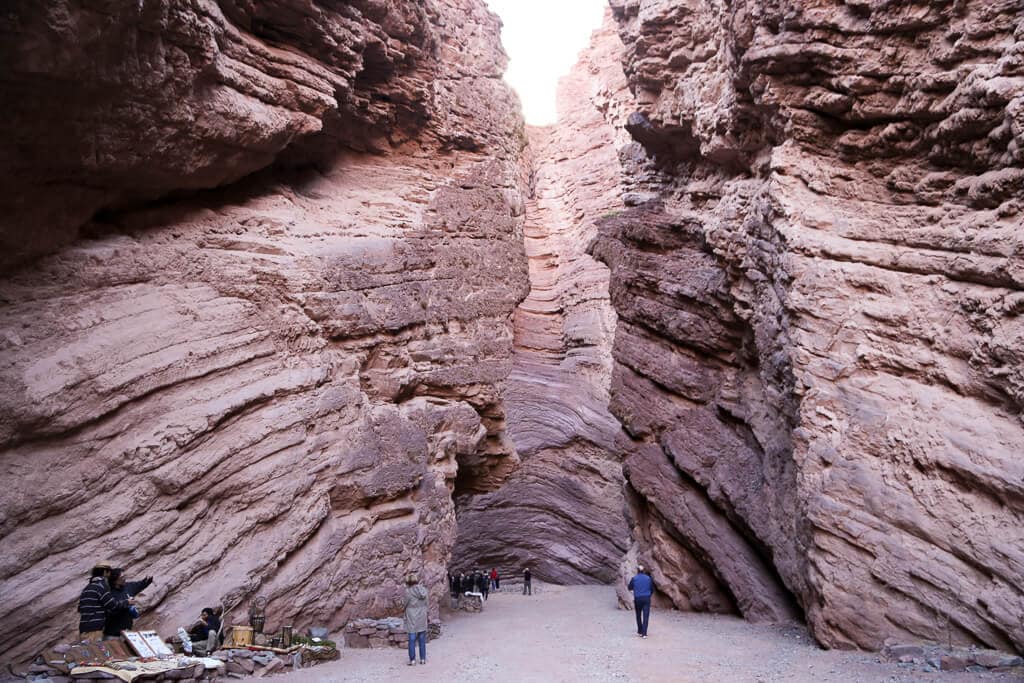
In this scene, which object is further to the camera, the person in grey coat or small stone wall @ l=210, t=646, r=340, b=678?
the person in grey coat

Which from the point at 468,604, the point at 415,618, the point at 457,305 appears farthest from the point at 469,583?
the point at 415,618

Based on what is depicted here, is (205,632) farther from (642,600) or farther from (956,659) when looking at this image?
(956,659)

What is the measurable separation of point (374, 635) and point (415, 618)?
1565mm

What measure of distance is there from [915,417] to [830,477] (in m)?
1.21

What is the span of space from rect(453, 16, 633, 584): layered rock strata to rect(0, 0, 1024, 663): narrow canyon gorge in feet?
23.4

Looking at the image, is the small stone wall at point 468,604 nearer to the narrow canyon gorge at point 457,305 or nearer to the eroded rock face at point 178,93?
the narrow canyon gorge at point 457,305

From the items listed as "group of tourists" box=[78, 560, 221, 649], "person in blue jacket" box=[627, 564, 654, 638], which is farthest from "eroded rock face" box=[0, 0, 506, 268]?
"person in blue jacket" box=[627, 564, 654, 638]

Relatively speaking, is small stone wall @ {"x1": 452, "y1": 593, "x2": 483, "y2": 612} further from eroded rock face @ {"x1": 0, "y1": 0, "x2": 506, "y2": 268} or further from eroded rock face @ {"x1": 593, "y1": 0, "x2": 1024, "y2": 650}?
eroded rock face @ {"x1": 0, "y1": 0, "x2": 506, "y2": 268}

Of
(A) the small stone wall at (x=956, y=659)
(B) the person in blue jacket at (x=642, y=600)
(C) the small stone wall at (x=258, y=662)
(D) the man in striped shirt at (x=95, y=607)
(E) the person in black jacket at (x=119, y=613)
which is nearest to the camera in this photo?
(A) the small stone wall at (x=956, y=659)

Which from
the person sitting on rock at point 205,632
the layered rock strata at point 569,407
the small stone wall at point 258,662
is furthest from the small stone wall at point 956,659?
the layered rock strata at point 569,407

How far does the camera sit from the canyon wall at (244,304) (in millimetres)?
7562

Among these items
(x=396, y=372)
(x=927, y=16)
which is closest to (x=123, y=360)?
(x=396, y=372)

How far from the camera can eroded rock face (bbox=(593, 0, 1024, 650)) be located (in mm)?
7633

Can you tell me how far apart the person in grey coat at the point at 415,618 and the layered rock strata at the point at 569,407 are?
14.3 meters
